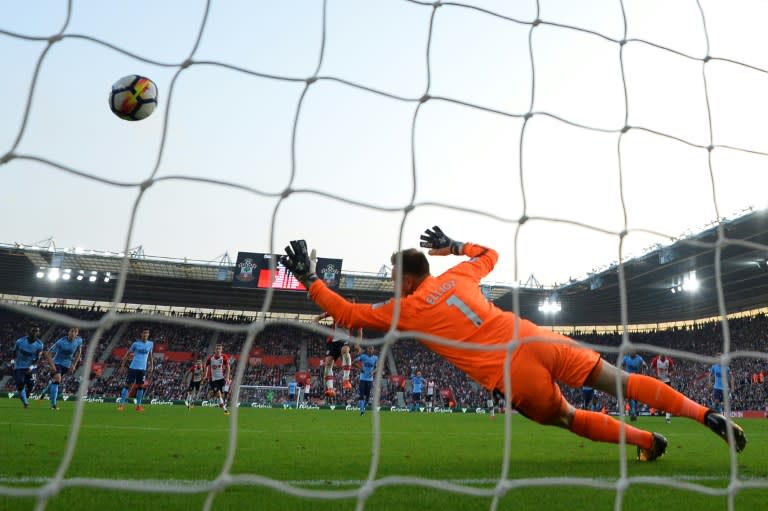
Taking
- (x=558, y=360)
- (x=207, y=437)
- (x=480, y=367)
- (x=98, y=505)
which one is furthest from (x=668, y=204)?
(x=207, y=437)

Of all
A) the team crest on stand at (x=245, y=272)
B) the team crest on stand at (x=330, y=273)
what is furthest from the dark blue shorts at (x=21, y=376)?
the team crest on stand at (x=330, y=273)

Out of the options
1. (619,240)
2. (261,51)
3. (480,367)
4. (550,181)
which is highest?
(261,51)

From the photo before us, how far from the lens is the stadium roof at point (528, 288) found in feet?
77.4

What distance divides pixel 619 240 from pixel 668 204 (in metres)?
0.67

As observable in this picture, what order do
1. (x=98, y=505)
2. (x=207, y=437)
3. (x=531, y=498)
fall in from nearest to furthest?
(x=98, y=505), (x=531, y=498), (x=207, y=437)

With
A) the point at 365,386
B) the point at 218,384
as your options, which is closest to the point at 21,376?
the point at 218,384

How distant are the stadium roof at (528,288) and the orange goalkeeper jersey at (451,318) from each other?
18.6 metres

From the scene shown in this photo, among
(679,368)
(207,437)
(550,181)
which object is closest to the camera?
(550,181)

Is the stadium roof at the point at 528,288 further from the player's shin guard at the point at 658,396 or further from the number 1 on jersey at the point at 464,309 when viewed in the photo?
the number 1 on jersey at the point at 464,309

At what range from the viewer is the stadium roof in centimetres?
2359

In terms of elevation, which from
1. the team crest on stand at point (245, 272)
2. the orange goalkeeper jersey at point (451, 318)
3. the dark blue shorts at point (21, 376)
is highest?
the team crest on stand at point (245, 272)

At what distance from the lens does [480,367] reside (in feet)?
11.6

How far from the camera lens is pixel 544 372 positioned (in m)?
3.46

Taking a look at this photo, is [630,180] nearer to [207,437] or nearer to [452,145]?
[452,145]
